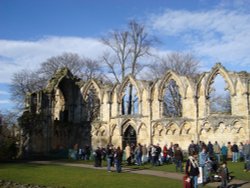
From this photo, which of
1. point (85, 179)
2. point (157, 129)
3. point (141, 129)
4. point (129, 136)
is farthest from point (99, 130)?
point (85, 179)

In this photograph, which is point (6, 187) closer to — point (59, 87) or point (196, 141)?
point (196, 141)

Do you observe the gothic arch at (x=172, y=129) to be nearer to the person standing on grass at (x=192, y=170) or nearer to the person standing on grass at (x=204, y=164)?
the person standing on grass at (x=204, y=164)

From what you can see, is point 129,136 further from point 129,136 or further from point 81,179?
point 81,179

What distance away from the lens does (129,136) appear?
103 ft

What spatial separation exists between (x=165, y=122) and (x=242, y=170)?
11.0 metres

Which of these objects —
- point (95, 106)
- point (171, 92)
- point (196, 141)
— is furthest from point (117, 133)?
point (171, 92)

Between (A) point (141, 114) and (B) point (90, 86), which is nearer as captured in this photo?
(A) point (141, 114)

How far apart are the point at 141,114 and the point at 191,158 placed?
1748 centimetres

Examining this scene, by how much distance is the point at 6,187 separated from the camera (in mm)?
14477

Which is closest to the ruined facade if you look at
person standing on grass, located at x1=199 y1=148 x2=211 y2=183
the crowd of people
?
the crowd of people

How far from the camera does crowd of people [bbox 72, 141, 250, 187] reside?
14289mm

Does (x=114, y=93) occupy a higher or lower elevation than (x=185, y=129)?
higher

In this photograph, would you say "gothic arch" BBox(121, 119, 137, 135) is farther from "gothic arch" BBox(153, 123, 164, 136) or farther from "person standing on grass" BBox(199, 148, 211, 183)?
"person standing on grass" BBox(199, 148, 211, 183)

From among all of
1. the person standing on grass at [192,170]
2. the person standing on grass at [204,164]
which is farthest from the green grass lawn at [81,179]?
Answer: the person standing on grass at [192,170]
